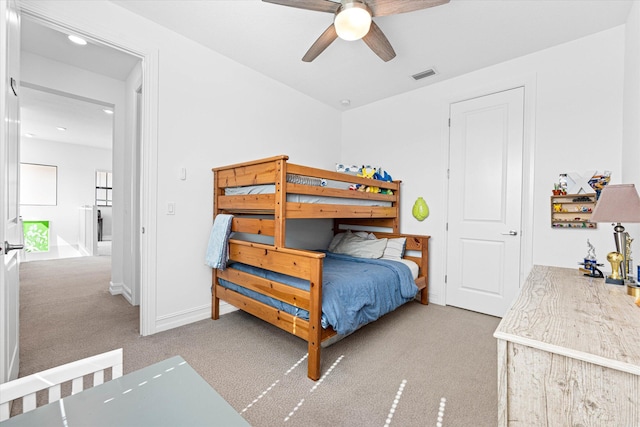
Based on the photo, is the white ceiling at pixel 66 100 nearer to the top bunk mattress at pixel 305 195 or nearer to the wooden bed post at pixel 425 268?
the top bunk mattress at pixel 305 195

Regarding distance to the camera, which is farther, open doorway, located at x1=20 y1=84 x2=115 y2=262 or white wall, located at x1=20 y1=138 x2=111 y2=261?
white wall, located at x1=20 y1=138 x2=111 y2=261

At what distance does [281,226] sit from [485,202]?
2.20 meters

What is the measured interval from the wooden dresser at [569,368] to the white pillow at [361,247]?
2040 mm

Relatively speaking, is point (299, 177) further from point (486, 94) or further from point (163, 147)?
point (486, 94)

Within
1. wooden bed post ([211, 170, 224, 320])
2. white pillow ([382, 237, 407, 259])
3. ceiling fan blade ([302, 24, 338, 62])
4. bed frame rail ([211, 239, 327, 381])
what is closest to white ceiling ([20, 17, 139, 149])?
wooden bed post ([211, 170, 224, 320])

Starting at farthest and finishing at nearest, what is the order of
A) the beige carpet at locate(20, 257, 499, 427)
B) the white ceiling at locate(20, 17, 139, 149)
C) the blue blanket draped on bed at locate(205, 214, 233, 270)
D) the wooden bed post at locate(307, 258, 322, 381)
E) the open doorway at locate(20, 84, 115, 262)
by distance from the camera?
1. the open doorway at locate(20, 84, 115, 262)
2. the white ceiling at locate(20, 17, 139, 149)
3. the blue blanket draped on bed at locate(205, 214, 233, 270)
4. the wooden bed post at locate(307, 258, 322, 381)
5. the beige carpet at locate(20, 257, 499, 427)

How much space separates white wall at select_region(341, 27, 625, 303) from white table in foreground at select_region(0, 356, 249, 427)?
3.00 meters

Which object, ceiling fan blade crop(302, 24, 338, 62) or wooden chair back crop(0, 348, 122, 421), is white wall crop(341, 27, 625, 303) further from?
wooden chair back crop(0, 348, 122, 421)

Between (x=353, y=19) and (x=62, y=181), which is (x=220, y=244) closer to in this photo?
(x=353, y=19)

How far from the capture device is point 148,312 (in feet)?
7.70

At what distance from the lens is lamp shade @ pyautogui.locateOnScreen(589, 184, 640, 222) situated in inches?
55.2

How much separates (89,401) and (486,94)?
3.60 meters

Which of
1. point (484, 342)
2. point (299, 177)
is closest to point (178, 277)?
point (299, 177)

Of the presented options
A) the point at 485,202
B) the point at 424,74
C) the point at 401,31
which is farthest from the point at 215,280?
the point at 424,74
